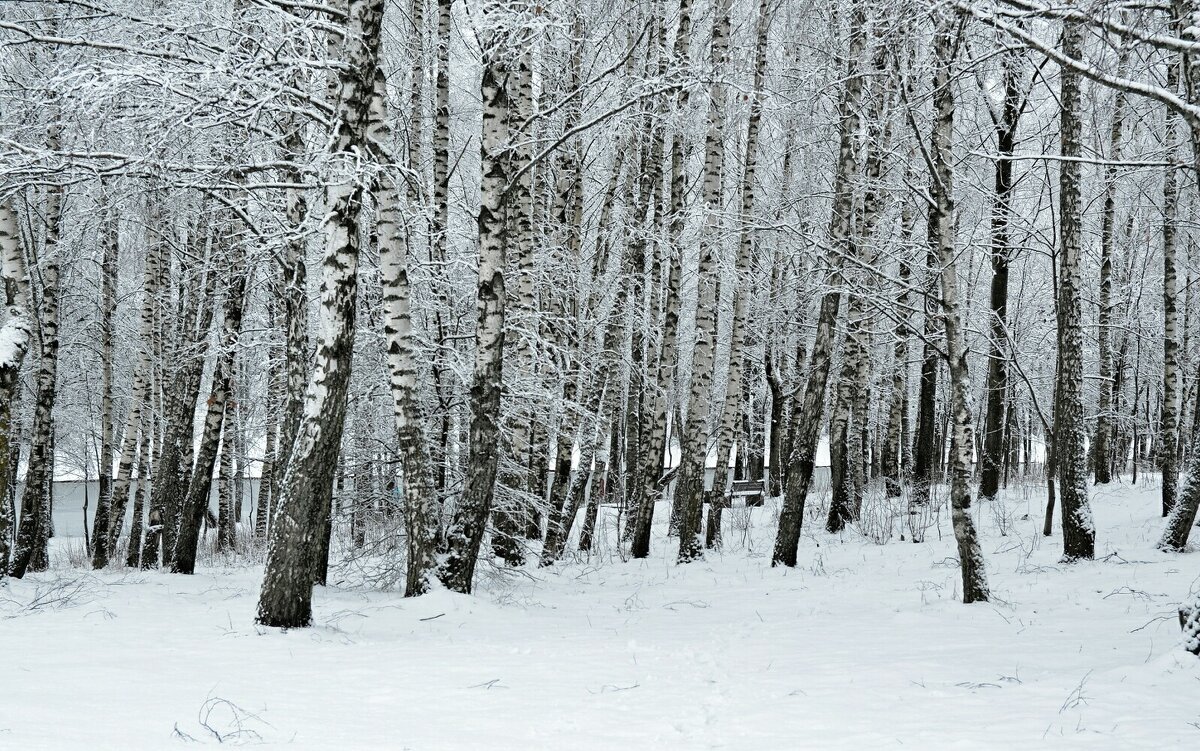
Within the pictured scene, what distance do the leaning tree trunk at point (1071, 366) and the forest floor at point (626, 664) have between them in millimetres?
489

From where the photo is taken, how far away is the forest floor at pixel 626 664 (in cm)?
397

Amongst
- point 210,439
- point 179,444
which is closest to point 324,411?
point 210,439

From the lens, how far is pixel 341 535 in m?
10.2

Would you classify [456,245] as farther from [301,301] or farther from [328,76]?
[328,76]

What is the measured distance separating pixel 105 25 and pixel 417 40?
12.8 ft

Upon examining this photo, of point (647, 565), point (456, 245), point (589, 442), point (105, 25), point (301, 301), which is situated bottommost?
point (647, 565)

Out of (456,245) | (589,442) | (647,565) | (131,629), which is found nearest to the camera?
(131,629)

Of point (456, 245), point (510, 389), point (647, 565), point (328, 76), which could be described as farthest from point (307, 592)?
point (647, 565)

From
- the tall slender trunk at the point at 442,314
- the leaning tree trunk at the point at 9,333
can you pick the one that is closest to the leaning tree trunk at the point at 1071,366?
the tall slender trunk at the point at 442,314

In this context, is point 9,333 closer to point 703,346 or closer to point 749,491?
point 703,346

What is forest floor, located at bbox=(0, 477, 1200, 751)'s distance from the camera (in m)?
3.97

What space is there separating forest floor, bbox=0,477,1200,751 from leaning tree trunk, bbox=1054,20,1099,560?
0.49 m

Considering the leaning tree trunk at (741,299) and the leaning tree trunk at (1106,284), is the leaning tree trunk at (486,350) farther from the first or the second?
the leaning tree trunk at (1106,284)

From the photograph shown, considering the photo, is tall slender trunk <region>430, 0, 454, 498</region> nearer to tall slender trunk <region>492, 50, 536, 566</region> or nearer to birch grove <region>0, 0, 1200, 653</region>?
birch grove <region>0, 0, 1200, 653</region>
